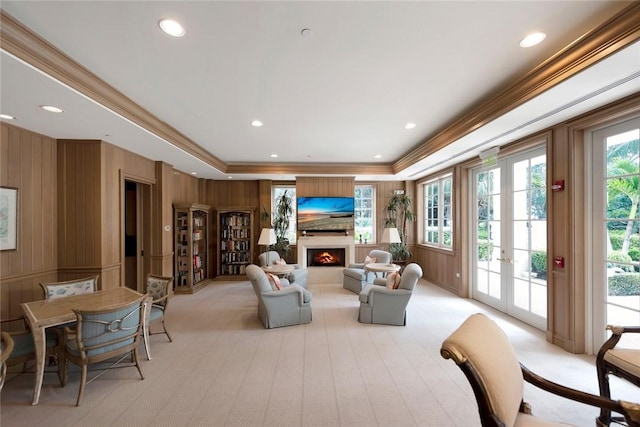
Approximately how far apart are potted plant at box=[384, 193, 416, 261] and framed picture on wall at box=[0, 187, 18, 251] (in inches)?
270

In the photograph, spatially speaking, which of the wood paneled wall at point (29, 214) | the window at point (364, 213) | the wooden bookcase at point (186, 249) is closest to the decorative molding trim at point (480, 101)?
the wood paneled wall at point (29, 214)

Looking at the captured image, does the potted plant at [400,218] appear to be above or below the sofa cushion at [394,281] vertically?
above

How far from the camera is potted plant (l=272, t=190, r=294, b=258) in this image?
7262 mm

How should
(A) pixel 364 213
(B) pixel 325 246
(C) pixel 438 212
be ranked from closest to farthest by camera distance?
(C) pixel 438 212 < (B) pixel 325 246 < (A) pixel 364 213

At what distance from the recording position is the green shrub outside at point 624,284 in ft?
8.94

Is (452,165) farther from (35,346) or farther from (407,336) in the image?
(35,346)

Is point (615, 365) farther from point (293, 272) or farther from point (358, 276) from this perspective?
point (293, 272)

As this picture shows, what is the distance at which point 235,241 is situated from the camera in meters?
7.41

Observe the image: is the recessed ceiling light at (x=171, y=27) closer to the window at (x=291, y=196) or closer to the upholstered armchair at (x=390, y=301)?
the upholstered armchair at (x=390, y=301)

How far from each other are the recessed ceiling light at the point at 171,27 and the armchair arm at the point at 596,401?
3098 mm

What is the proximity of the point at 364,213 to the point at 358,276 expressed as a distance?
103 inches

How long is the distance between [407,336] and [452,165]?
366cm

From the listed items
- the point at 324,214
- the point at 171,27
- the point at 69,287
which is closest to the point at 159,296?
the point at 69,287

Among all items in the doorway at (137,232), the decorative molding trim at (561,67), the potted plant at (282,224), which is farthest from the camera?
the potted plant at (282,224)
